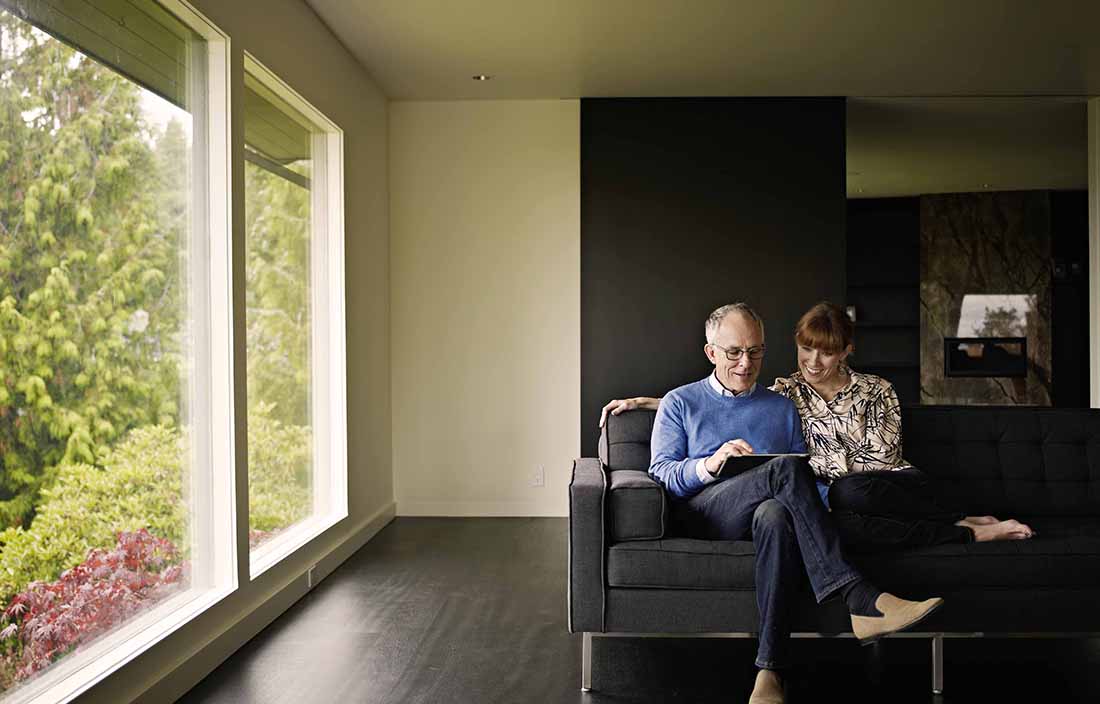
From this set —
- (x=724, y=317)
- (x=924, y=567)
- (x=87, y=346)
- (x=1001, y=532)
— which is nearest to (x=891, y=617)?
(x=924, y=567)

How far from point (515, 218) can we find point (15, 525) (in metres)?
4.40

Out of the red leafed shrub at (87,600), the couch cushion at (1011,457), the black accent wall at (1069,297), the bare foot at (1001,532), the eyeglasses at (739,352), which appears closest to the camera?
the red leafed shrub at (87,600)

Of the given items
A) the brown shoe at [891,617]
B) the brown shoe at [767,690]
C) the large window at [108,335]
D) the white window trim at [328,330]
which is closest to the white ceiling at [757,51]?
the white window trim at [328,330]

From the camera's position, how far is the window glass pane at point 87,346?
7.91 feet

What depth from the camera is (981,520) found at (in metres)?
3.33

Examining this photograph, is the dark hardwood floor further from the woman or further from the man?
the woman

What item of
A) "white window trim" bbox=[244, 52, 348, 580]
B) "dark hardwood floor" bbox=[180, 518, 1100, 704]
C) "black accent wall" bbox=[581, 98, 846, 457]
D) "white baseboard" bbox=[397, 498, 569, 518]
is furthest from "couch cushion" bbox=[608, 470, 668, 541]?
"white baseboard" bbox=[397, 498, 569, 518]

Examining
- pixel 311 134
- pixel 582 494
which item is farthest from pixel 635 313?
pixel 582 494

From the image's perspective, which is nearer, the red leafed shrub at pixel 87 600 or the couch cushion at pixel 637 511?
the red leafed shrub at pixel 87 600

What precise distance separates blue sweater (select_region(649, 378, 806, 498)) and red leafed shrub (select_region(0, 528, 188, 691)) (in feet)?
5.36

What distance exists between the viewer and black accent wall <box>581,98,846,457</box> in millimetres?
6324

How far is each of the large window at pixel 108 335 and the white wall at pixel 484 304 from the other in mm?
2890

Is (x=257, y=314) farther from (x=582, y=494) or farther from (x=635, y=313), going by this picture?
(x=635, y=313)

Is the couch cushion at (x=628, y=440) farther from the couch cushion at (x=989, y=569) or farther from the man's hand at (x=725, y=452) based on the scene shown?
the couch cushion at (x=989, y=569)
